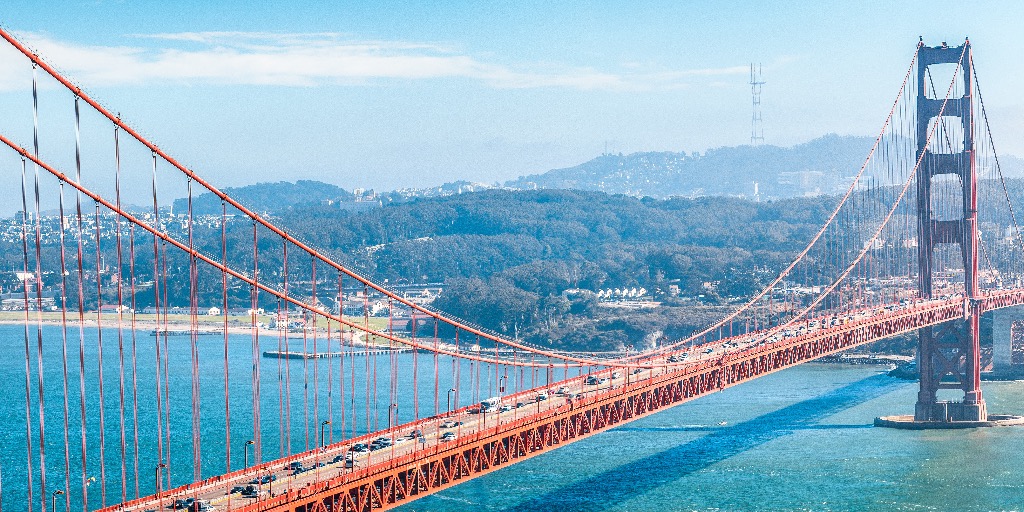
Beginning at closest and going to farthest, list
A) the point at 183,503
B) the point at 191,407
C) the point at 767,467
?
the point at 183,503 < the point at 767,467 < the point at 191,407

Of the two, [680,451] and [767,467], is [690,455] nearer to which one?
[680,451]

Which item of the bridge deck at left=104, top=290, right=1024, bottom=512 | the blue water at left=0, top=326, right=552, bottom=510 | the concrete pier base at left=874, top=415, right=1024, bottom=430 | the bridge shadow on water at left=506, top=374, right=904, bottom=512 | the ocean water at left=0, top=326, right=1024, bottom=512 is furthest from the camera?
the concrete pier base at left=874, top=415, right=1024, bottom=430

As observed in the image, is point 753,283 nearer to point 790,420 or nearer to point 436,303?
point 436,303

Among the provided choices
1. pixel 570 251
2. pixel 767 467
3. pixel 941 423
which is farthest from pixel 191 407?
pixel 570 251

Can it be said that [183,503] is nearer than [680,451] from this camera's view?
Yes

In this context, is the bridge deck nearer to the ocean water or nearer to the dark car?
the dark car

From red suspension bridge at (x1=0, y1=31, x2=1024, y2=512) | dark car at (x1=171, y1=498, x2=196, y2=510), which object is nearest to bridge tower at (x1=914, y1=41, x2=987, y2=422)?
red suspension bridge at (x1=0, y1=31, x2=1024, y2=512)
